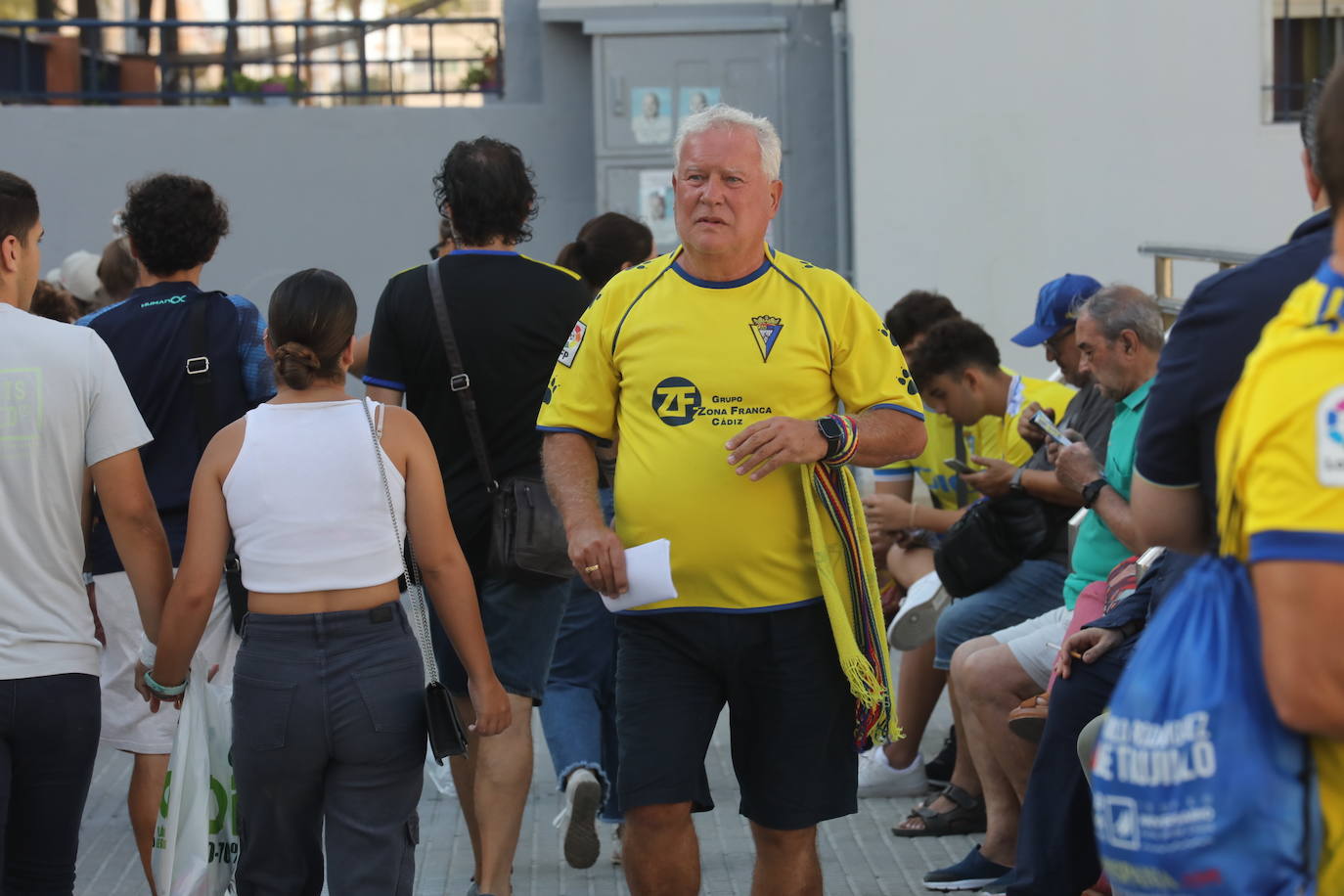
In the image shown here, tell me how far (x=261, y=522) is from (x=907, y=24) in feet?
26.7

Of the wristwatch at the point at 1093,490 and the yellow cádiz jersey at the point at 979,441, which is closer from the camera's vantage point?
the wristwatch at the point at 1093,490

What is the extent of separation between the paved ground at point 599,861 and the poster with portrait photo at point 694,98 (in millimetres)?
5900

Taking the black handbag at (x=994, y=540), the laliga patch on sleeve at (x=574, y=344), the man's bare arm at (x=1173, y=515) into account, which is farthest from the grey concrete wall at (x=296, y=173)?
the man's bare arm at (x=1173, y=515)

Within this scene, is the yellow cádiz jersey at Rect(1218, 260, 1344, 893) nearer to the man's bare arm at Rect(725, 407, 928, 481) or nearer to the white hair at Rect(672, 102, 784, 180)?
the man's bare arm at Rect(725, 407, 928, 481)

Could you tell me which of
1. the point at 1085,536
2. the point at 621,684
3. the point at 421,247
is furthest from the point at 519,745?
the point at 421,247

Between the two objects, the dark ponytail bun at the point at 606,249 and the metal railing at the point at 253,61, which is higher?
the metal railing at the point at 253,61

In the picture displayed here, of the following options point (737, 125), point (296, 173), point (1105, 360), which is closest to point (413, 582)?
point (737, 125)

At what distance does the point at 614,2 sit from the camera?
36.6 feet

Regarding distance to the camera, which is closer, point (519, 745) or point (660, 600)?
point (660, 600)

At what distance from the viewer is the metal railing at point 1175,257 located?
6604 mm

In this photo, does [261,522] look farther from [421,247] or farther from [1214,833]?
[421,247]

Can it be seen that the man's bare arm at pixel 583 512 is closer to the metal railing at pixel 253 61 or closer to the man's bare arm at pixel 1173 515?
the man's bare arm at pixel 1173 515

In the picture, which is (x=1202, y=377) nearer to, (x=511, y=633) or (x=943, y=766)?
(x=511, y=633)

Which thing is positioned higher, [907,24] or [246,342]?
[907,24]
